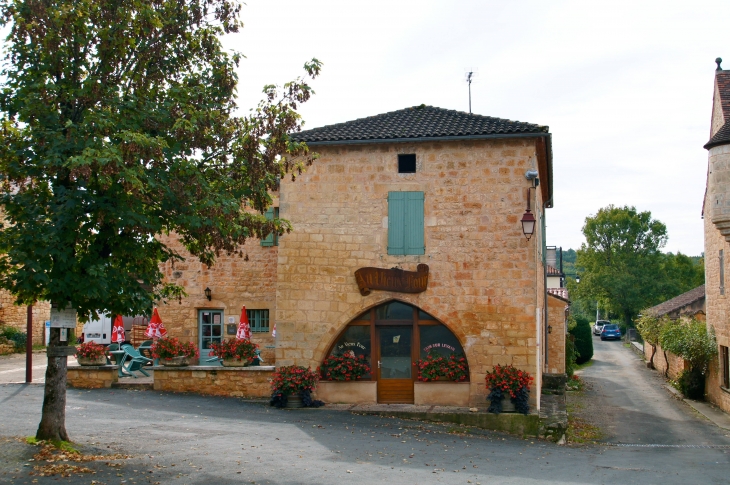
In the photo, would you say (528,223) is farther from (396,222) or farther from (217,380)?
(217,380)

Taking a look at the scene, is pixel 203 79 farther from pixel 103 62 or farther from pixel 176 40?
pixel 103 62

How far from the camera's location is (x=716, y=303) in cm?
2100

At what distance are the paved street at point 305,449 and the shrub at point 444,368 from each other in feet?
4.68

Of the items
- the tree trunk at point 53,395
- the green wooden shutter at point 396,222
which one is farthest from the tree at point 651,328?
the tree trunk at point 53,395

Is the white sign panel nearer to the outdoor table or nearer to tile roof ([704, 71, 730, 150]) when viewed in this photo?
the outdoor table

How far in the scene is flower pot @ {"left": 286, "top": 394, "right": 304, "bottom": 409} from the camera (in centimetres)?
1484

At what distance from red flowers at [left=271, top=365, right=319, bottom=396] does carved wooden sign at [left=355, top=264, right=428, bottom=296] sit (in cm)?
202

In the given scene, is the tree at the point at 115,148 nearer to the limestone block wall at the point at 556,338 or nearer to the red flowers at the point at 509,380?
the red flowers at the point at 509,380

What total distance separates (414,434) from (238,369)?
4965mm

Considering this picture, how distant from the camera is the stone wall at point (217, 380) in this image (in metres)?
15.9

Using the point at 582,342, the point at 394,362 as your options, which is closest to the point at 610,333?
the point at 582,342

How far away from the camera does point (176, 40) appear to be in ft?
33.0

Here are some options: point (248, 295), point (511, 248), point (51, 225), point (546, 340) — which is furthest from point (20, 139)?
point (546, 340)

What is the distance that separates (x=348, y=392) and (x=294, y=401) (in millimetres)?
1145
